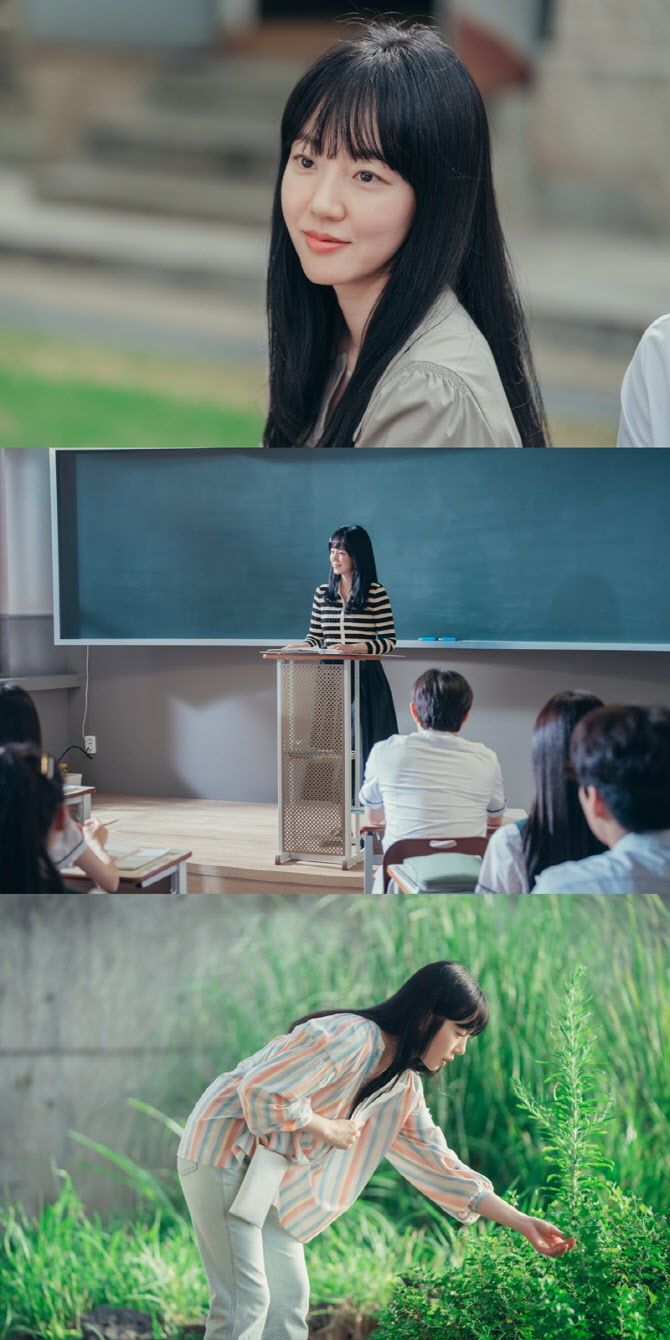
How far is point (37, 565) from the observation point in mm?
1646

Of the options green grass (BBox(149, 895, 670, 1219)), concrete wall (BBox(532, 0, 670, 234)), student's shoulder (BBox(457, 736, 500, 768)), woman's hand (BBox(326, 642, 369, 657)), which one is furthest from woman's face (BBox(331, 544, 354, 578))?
green grass (BBox(149, 895, 670, 1219))

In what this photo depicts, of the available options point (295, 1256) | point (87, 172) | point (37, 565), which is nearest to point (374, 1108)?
point (295, 1256)

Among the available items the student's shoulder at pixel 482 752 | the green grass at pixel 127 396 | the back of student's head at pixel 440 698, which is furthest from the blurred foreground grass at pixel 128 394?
the student's shoulder at pixel 482 752

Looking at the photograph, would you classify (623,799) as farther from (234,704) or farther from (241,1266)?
(241,1266)

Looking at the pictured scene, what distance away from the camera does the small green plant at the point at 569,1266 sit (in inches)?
78.8

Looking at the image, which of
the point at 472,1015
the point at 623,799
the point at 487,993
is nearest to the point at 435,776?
the point at 623,799

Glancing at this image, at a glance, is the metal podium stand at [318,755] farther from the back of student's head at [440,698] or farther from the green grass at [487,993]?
the green grass at [487,993]

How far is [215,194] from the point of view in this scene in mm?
1778

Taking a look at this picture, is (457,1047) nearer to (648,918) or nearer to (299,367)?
(648,918)

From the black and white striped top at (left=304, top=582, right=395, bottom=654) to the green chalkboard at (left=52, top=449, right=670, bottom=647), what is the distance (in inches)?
0.6

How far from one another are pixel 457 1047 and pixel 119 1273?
3.00ft

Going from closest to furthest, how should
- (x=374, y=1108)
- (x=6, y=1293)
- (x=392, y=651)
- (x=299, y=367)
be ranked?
(x=392, y=651)
(x=299, y=367)
(x=374, y=1108)
(x=6, y=1293)

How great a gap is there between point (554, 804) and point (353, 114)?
1100mm

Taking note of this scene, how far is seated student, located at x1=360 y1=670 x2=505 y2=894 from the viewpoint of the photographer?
161cm
